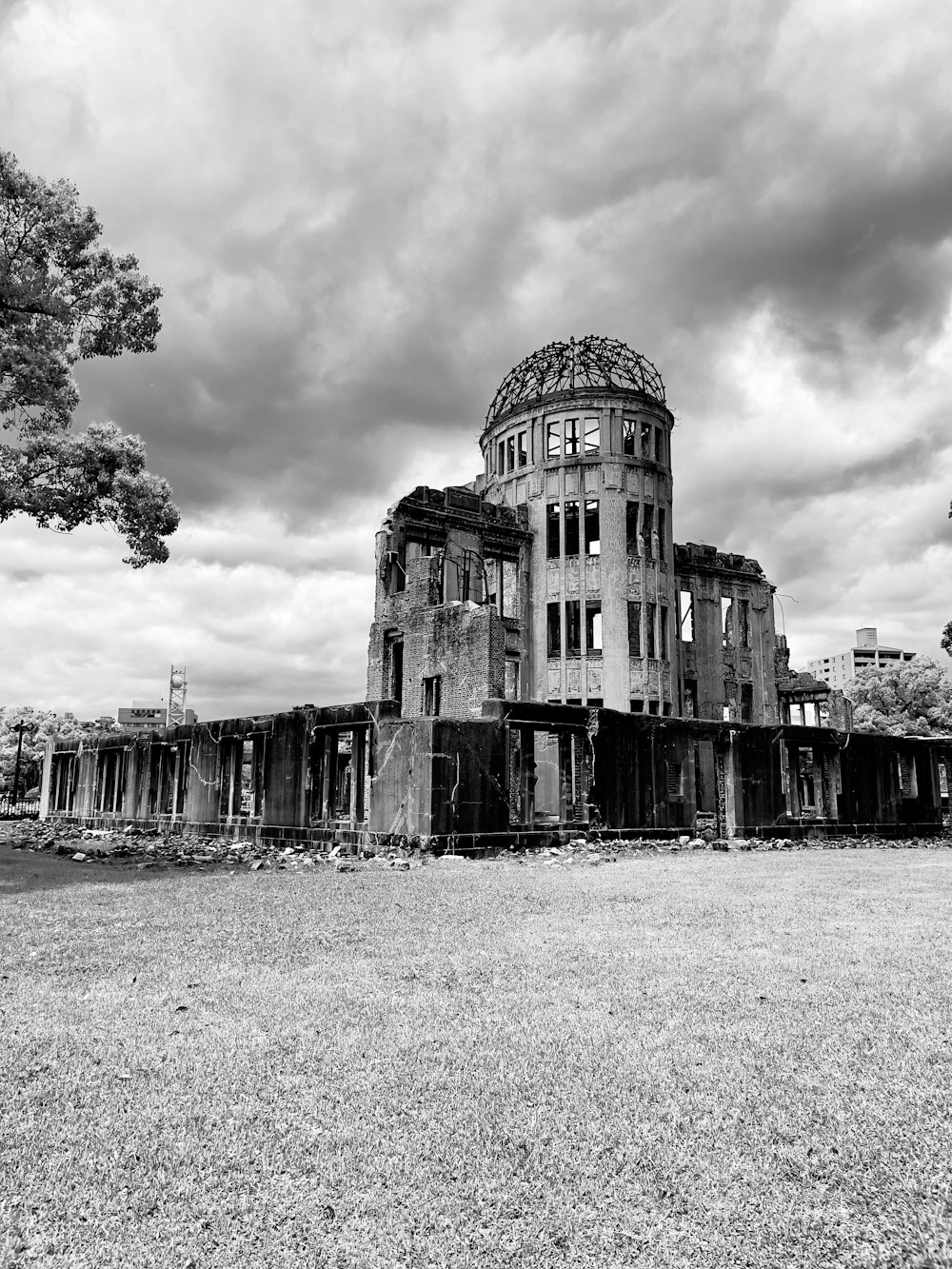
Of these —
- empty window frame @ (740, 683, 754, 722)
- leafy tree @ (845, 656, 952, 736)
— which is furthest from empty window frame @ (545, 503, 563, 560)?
leafy tree @ (845, 656, 952, 736)

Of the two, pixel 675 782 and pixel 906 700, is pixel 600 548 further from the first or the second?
pixel 906 700

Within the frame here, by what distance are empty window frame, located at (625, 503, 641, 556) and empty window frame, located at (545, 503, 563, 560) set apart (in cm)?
254

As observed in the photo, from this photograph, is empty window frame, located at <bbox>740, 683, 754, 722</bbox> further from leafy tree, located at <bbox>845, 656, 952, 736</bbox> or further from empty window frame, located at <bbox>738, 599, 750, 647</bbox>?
leafy tree, located at <bbox>845, 656, 952, 736</bbox>

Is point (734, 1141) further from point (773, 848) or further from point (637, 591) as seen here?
point (637, 591)

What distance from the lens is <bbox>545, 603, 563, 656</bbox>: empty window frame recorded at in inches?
1320

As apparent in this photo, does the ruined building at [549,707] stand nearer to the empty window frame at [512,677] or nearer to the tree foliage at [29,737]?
the empty window frame at [512,677]

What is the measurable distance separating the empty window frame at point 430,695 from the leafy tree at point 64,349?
30.4 feet

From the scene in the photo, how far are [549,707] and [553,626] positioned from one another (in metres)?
15.3

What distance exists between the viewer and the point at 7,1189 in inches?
107

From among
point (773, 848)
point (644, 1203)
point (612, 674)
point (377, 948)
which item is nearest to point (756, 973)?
point (377, 948)

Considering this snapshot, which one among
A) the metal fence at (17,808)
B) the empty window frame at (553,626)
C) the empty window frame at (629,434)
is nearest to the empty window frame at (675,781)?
the empty window frame at (553,626)

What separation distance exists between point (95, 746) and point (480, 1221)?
101ft

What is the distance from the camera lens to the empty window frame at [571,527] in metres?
34.4

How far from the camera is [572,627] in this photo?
34.2 metres
